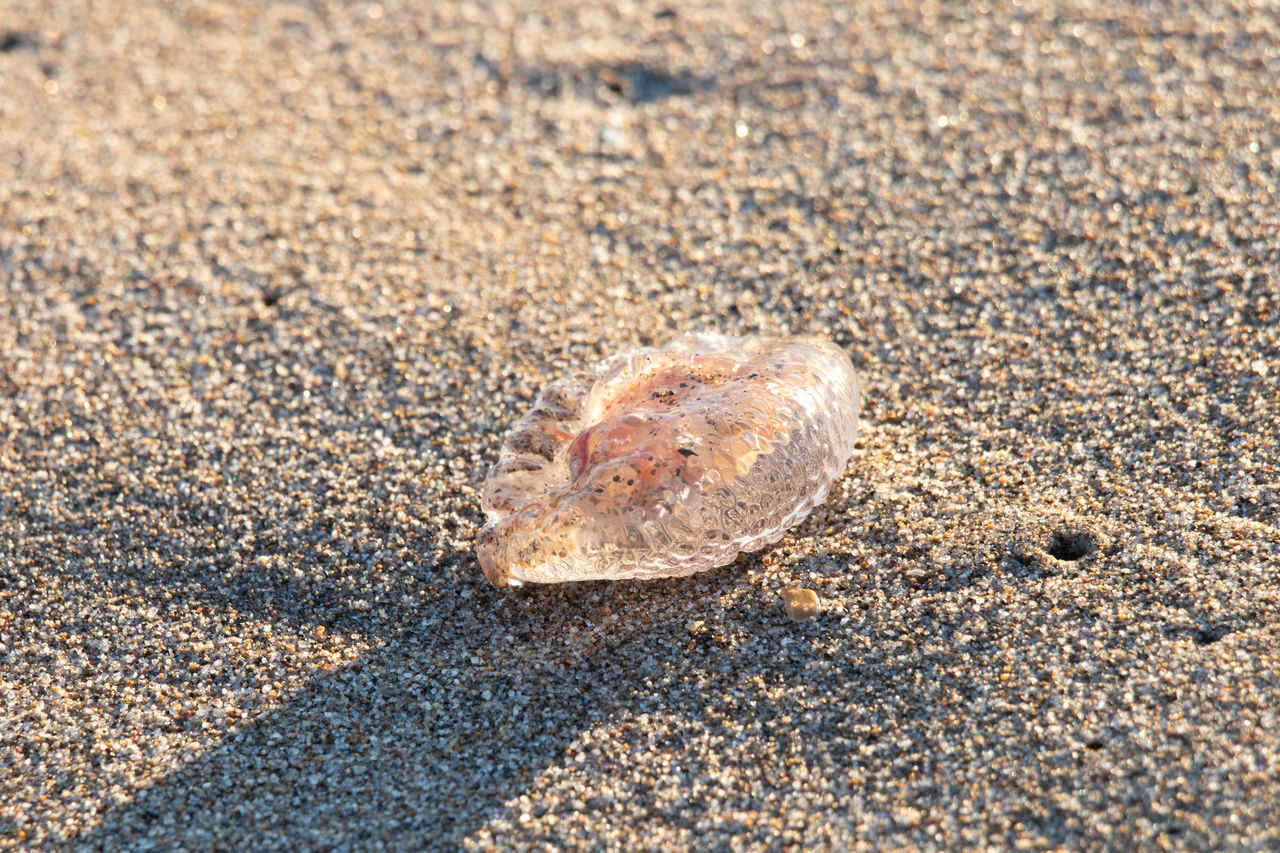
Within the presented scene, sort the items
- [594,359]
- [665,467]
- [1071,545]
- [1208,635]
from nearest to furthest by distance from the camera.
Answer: [1208,635] < [665,467] < [1071,545] < [594,359]

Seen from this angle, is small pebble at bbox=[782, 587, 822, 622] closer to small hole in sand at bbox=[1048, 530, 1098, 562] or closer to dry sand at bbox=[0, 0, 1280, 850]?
dry sand at bbox=[0, 0, 1280, 850]

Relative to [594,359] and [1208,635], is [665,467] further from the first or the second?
[1208,635]

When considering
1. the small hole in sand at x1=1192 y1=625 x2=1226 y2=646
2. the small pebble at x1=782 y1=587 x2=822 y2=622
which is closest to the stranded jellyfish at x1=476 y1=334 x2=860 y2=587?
the small pebble at x1=782 y1=587 x2=822 y2=622

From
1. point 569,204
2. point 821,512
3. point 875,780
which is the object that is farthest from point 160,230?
point 875,780

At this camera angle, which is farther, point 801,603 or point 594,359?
point 594,359

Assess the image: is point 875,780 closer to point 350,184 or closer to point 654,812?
point 654,812

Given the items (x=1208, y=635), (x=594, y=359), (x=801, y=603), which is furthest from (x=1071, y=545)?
(x=594, y=359)
